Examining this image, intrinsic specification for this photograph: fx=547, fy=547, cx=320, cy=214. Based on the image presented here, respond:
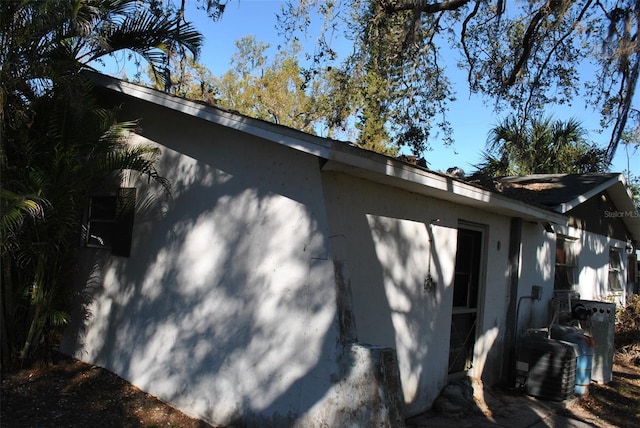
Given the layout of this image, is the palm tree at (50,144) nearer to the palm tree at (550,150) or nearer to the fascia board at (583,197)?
the fascia board at (583,197)

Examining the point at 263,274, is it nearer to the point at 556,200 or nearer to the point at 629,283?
the point at 556,200

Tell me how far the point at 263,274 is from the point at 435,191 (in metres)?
2.16

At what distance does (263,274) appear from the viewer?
17.4ft

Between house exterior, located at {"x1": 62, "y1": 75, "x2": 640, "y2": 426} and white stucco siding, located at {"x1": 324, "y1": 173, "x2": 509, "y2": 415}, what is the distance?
2 cm

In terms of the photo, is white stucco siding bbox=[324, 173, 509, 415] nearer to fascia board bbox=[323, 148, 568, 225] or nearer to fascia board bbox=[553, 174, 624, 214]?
fascia board bbox=[323, 148, 568, 225]

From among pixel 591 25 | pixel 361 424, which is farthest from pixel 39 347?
pixel 591 25

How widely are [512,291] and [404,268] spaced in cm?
315

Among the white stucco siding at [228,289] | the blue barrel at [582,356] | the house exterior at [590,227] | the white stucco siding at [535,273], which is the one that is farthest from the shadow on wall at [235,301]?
the house exterior at [590,227]

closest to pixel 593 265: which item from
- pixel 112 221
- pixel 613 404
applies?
pixel 613 404

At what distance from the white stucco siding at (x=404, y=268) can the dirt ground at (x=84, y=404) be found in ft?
6.88

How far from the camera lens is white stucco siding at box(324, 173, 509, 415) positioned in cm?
540

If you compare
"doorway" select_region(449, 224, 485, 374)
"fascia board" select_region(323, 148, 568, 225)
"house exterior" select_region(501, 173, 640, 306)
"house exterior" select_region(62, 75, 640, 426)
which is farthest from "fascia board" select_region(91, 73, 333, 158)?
"house exterior" select_region(501, 173, 640, 306)

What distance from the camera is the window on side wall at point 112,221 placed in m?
6.66

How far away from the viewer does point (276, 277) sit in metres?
5.20
